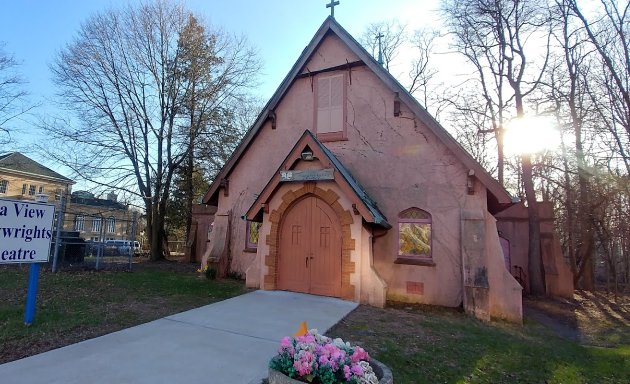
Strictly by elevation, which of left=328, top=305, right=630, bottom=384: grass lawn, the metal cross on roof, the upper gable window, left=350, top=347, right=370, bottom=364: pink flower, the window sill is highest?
the metal cross on roof

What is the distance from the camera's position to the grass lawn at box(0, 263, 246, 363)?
621cm

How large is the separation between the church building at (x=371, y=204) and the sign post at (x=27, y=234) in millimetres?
5738

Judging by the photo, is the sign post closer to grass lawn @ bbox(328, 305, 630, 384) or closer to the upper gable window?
grass lawn @ bbox(328, 305, 630, 384)

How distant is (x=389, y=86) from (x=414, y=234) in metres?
4.98

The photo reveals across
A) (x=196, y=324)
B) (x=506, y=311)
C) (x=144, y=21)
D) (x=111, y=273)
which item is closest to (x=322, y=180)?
(x=196, y=324)

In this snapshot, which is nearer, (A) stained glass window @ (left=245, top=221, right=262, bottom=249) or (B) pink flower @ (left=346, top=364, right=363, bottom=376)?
(B) pink flower @ (left=346, top=364, right=363, bottom=376)

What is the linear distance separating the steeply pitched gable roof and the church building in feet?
0.13

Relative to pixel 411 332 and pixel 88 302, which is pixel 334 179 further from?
pixel 88 302

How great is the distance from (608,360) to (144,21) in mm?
26240

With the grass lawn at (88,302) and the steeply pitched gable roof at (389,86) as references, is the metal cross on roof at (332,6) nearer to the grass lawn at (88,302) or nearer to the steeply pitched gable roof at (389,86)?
the steeply pitched gable roof at (389,86)

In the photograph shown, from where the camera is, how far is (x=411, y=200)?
1148cm

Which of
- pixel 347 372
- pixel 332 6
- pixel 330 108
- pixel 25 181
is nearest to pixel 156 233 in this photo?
pixel 330 108

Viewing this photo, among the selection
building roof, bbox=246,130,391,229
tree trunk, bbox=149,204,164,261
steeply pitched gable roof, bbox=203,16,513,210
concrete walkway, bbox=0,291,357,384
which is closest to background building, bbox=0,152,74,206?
tree trunk, bbox=149,204,164,261

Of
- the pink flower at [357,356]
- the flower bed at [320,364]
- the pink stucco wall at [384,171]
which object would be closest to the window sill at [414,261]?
the pink stucco wall at [384,171]
